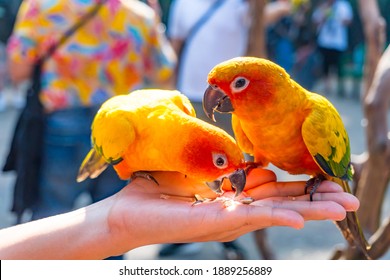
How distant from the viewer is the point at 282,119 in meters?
1.26

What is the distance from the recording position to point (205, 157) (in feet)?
4.09

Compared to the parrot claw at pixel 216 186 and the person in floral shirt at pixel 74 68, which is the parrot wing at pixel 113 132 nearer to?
the parrot claw at pixel 216 186

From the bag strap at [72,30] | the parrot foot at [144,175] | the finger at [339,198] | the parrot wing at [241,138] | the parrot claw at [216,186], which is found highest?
the bag strap at [72,30]

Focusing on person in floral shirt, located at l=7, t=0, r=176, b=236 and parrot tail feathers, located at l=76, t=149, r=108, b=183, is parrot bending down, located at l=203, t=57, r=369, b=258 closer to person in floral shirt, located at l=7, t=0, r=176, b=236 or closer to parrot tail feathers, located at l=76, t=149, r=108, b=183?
parrot tail feathers, located at l=76, t=149, r=108, b=183

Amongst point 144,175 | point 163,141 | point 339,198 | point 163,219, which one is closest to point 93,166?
point 144,175

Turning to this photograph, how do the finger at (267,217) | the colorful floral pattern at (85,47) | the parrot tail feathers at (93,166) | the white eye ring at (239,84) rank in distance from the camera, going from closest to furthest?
the finger at (267,217) < the white eye ring at (239,84) < the parrot tail feathers at (93,166) < the colorful floral pattern at (85,47)

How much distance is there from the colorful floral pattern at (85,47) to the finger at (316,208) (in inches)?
50.1

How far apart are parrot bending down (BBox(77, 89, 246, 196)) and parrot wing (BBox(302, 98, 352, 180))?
16cm

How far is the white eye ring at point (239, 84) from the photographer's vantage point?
47.4 inches

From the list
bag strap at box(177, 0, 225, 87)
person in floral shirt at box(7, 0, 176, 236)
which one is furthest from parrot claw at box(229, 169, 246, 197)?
bag strap at box(177, 0, 225, 87)

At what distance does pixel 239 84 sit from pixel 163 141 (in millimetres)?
228

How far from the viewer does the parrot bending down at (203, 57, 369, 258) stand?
1.21m

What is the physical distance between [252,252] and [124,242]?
2.10 metres

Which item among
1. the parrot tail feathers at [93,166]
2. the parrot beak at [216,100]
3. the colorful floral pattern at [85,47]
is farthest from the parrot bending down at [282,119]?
the colorful floral pattern at [85,47]
